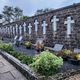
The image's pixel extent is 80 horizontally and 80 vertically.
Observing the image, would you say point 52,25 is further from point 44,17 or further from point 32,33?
point 32,33

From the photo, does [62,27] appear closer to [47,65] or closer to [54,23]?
[54,23]

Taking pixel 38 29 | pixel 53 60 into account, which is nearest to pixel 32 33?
pixel 38 29

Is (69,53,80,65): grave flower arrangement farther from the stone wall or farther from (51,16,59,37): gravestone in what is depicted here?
(51,16,59,37): gravestone

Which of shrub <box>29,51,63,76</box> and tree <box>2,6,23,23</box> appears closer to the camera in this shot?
shrub <box>29,51,63,76</box>

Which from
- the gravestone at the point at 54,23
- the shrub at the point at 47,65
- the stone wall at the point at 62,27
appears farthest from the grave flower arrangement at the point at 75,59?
the gravestone at the point at 54,23

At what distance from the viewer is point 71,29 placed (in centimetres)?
933

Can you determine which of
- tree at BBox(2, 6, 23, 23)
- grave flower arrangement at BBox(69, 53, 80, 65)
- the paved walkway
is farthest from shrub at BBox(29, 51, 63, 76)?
tree at BBox(2, 6, 23, 23)

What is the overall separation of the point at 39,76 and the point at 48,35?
6622 millimetres

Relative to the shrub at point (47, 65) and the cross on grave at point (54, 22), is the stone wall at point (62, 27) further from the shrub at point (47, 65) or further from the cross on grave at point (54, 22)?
the shrub at point (47, 65)

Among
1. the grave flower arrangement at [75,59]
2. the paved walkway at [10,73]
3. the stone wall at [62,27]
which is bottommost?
the paved walkway at [10,73]

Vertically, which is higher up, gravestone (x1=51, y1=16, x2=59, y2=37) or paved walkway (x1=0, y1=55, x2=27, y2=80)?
gravestone (x1=51, y1=16, x2=59, y2=37)

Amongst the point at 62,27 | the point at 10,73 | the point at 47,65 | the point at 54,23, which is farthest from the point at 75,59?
the point at 54,23

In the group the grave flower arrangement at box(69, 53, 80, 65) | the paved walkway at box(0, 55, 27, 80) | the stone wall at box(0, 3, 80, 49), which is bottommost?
the paved walkway at box(0, 55, 27, 80)

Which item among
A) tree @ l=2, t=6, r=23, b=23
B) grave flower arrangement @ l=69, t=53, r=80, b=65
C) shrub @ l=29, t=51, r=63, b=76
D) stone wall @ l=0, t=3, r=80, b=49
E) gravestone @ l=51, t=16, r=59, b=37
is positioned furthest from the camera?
tree @ l=2, t=6, r=23, b=23
